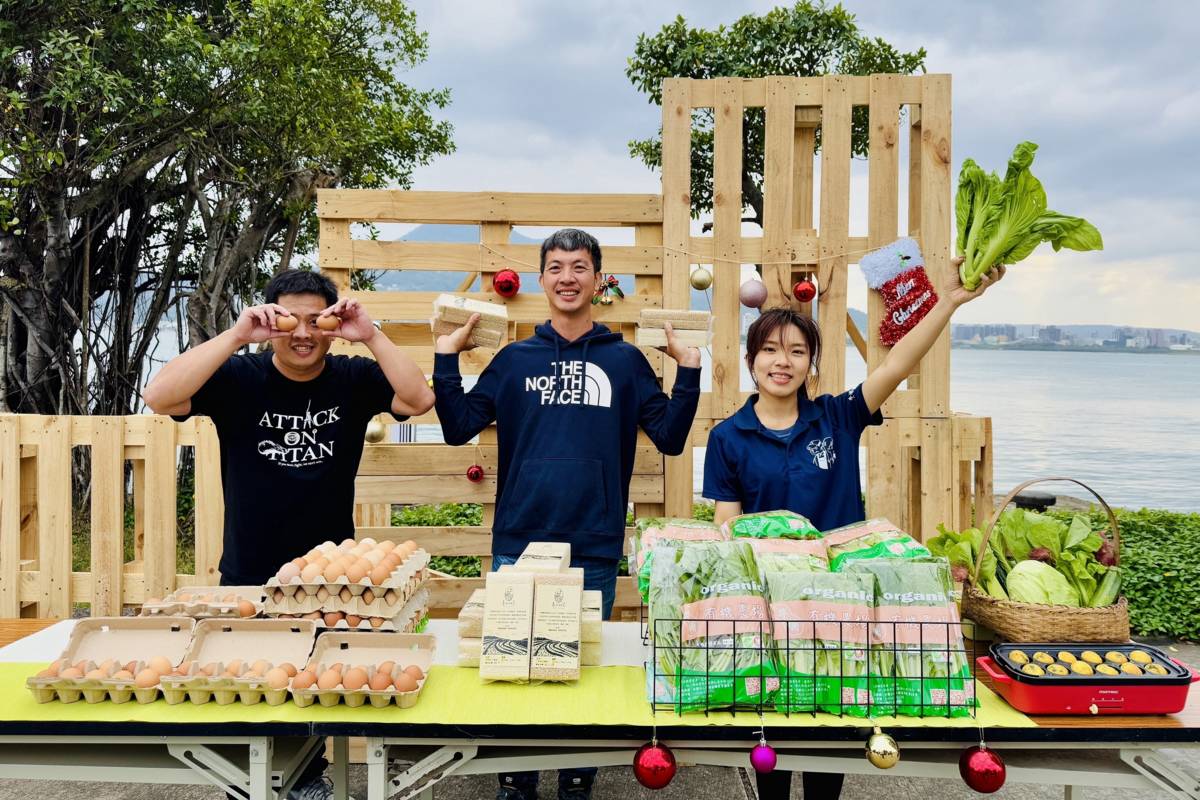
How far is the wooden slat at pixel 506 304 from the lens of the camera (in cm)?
412

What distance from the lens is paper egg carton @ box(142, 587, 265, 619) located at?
2.18m

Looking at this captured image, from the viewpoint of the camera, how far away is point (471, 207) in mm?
4133

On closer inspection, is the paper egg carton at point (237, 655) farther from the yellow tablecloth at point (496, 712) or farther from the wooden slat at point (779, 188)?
the wooden slat at point (779, 188)

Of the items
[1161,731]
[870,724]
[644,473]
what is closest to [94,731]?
[870,724]

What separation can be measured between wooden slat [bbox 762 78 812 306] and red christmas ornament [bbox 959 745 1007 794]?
2.70m

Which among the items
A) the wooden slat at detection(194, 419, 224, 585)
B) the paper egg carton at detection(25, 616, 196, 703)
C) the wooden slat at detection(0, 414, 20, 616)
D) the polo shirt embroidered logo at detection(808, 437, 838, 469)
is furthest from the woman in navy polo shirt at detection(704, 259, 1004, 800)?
→ the wooden slat at detection(0, 414, 20, 616)

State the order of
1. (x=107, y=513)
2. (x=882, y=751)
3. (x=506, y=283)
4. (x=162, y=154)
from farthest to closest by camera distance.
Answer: (x=162, y=154) → (x=107, y=513) → (x=506, y=283) → (x=882, y=751)

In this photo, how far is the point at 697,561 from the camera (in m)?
1.93

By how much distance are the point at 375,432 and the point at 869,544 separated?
108 inches

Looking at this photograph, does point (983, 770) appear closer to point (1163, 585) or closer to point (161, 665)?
point (161, 665)

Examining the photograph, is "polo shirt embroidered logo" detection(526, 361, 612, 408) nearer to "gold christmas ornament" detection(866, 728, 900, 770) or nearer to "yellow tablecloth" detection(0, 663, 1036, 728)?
"yellow tablecloth" detection(0, 663, 1036, 728)

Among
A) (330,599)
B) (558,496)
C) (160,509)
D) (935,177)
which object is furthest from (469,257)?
(935,177)

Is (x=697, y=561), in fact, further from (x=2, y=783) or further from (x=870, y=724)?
(x=2, y=783)

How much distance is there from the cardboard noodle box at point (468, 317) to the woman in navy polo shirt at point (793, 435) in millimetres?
900
